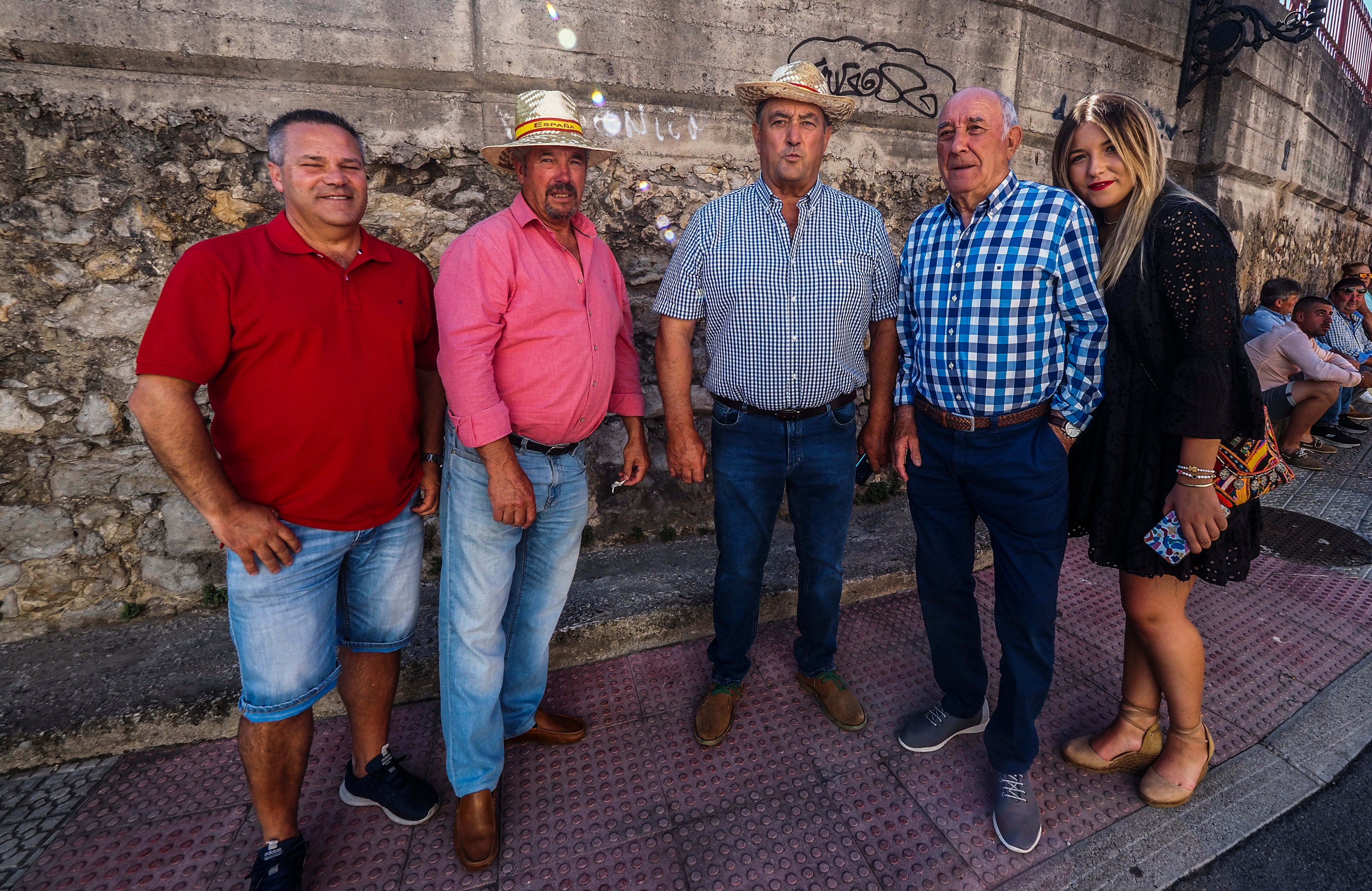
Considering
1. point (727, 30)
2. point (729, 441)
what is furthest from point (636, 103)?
point (729, 441)

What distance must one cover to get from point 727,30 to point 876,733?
371 centimetres

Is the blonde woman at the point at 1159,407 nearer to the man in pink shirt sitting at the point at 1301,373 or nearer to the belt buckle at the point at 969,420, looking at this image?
the belt buckle at the point at 969,420

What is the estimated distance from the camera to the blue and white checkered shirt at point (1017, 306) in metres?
1.88

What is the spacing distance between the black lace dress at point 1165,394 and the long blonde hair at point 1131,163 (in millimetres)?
37

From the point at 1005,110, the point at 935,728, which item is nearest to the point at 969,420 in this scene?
the point at 1005,110

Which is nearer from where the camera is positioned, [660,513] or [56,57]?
[56,57]

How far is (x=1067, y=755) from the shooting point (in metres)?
2.33

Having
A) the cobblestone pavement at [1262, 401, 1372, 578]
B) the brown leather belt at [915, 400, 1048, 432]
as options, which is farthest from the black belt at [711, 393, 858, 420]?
the cobblestone pavement at [1262, 401, 1372, 578]

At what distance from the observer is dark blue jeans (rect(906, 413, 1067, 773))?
1.99 m

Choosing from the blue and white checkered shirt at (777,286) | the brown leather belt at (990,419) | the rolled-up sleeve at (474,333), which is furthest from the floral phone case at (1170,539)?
the rolled-up sleeve at (474,333)

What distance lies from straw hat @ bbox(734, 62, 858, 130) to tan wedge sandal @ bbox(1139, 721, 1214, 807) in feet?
8.43

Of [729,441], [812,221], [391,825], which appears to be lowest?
[391,825]

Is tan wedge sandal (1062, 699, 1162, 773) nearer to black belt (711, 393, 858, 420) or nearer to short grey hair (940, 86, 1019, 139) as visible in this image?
black belt (711, 393, 858, 420)

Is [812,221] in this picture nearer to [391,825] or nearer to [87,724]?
[391,825]
